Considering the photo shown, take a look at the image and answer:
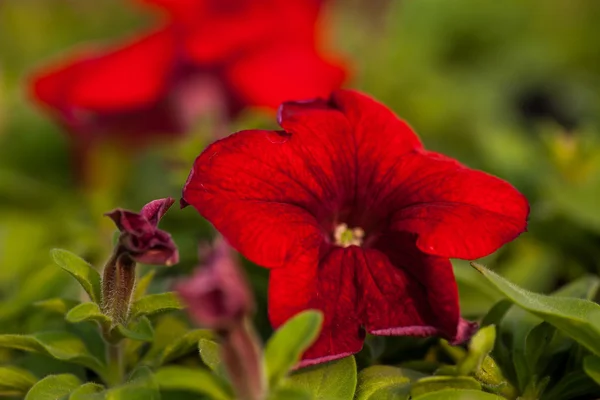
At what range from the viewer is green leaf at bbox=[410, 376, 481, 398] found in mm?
447

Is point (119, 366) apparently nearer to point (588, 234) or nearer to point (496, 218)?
point (496, 218)

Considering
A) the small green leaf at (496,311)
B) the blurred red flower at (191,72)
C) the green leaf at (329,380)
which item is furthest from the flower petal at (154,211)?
the blurred red flower at (191,72)

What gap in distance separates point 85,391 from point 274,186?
161 mm

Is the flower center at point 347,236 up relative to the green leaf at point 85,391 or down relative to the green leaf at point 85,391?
up

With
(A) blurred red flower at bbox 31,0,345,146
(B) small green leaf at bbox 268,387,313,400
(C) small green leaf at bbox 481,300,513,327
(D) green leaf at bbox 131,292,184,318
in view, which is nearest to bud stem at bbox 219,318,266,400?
(B) small green leaf at bbox 268,387,313,400

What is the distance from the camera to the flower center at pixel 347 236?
520 millimetres

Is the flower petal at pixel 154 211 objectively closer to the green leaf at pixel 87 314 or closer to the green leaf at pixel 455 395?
the green leaf at pixel 87 314

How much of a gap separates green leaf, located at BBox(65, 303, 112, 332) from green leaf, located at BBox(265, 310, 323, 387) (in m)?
0.12

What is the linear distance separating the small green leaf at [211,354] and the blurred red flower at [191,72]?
2.04 feet

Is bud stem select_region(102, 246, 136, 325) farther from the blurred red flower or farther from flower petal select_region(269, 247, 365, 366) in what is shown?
the blurred red flower

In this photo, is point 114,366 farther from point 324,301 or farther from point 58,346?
point 324,301

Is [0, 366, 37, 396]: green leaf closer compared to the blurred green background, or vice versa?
[0, 366, 37, 396]: green leaf

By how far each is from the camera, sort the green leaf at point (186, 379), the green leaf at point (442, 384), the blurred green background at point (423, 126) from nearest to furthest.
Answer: the green leaf at point (186, 379)
the green leaf at point (442, 384)
the blurred green background at point (423, 126)

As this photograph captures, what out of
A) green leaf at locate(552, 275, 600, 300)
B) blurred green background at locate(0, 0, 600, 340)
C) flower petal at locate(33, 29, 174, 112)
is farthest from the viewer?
flower petal at locate(33, 29, 174, 112)
